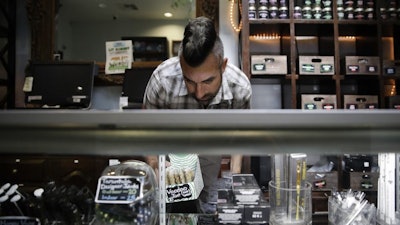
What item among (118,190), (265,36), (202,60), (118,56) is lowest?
(118,190)

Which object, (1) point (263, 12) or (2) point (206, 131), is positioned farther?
(1) point (263, 12)

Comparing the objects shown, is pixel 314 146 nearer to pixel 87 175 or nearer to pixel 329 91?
pixel 87 175

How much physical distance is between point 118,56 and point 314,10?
1.68 meters

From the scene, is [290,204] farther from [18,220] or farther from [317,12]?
[317,12]

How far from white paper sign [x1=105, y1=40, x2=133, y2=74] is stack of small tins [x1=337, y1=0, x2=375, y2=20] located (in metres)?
1.77

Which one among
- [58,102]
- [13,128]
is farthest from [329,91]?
[13,128]

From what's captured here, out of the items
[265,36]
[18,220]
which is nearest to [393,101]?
[265,36]

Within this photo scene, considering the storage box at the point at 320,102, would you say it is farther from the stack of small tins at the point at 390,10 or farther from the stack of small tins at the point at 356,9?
the stack of small tins at the point at 390,10

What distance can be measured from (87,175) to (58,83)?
2.14 meters

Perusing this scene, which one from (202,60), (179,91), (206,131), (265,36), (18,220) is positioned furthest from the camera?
(265,36)

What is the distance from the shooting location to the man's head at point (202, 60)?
4.88 ft

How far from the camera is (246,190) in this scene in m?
1.00

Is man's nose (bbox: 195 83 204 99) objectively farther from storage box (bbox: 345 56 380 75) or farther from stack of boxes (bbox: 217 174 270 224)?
storage box (bbox: 345 56 380 75)

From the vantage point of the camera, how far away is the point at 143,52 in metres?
3.16
